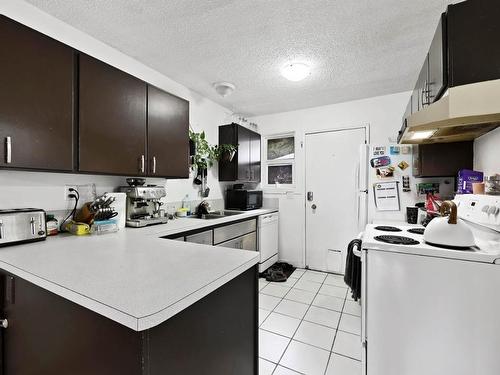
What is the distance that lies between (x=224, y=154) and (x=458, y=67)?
2.59m

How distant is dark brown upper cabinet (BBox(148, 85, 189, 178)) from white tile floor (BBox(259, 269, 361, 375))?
166 centimetres

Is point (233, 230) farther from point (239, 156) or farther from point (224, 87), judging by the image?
point (224, 87)

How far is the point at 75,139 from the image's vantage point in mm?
1542

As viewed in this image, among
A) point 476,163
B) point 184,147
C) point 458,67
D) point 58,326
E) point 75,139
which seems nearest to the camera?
point 58,326

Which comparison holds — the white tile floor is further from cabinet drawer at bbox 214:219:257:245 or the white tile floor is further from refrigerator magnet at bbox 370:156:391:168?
refrigerator magnet at bbox 370:156:391:168

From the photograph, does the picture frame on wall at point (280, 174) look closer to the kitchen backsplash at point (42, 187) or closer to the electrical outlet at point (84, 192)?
the kitchen backsplash at point (42, 187)

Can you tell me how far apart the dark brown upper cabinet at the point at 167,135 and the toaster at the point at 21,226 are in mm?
832

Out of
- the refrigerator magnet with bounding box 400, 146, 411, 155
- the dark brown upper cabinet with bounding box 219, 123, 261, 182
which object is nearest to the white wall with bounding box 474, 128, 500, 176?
the refrigerator magnet with bounding box 400, 146, 411, 155

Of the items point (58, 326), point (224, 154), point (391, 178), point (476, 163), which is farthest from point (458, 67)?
point (224, 154)

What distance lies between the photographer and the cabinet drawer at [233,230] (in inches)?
94.9

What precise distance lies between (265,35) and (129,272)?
1938 millimetres

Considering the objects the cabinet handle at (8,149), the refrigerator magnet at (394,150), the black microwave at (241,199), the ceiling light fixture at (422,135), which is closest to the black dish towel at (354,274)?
the ceiling light fixture at (422,135)

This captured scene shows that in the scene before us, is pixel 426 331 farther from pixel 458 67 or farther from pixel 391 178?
pixel 391 178

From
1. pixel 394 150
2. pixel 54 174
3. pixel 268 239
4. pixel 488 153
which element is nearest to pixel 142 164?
pixel 54 174
